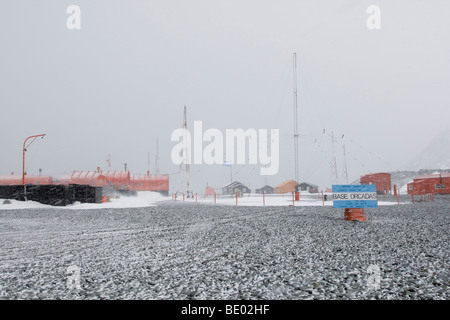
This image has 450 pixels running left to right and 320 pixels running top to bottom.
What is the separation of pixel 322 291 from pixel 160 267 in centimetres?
320

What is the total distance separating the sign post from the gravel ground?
3262 millimetres

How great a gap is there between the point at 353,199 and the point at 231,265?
400 inches

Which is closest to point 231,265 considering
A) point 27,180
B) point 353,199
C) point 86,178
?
point 353,199

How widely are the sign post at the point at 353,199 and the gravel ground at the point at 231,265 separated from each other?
326 centimetres

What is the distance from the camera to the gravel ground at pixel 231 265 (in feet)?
16.8

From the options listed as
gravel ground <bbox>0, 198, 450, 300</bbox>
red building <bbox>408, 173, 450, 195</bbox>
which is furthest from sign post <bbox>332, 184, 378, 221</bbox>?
red building <bbox>408, 173, 450, 195</bbox>

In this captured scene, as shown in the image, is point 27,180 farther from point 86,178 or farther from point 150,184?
point 150,184

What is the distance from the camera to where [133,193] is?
174ft

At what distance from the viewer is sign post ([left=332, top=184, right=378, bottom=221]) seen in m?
15.1

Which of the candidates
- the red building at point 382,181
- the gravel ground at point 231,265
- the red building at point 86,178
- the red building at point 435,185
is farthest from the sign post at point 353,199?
the red building at point 382,181

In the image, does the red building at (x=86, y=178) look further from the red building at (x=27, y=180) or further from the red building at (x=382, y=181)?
the red building at (x=382, y=181)

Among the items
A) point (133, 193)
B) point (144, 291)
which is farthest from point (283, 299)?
point (133, 193)

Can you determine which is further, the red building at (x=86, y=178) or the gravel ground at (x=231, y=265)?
the red building at (x=86, y=178)
